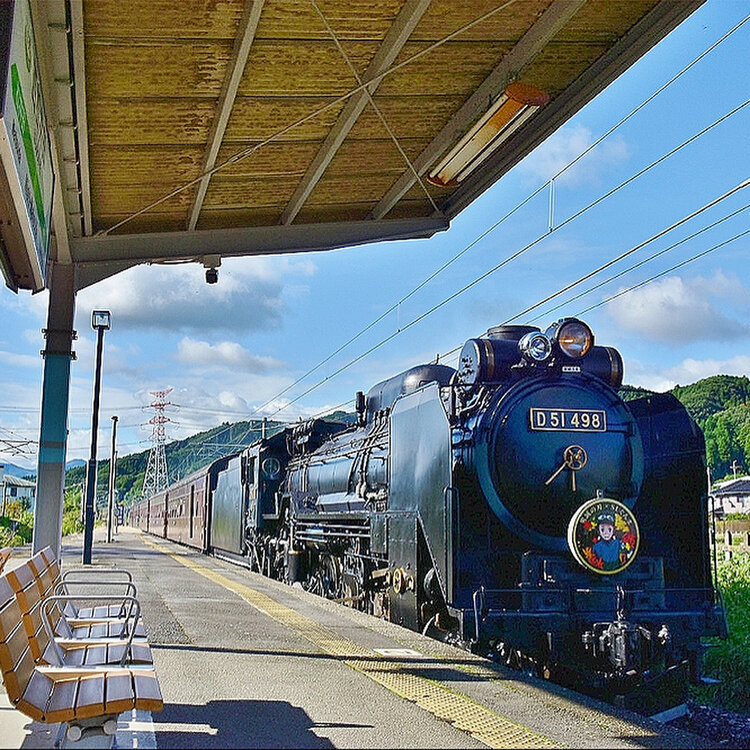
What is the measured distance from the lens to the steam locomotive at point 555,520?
6.84 meters

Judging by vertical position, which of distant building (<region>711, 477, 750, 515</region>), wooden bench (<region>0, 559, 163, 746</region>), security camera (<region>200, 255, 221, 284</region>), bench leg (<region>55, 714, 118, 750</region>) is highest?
security camera (<region>200, 255, 221, 284</region>)

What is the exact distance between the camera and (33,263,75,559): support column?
26.3 feet

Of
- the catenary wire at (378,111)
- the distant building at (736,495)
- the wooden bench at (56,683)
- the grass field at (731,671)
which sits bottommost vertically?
the grass field at (731,671)

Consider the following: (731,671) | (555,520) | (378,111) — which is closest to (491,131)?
(378,111)

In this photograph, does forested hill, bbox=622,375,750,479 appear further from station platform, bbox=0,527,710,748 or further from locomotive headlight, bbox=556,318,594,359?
station platform, bbox=0,527,710,748

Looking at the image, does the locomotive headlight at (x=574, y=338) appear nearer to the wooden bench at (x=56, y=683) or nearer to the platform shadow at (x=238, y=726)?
the platform shadow at (x=238, y=726)

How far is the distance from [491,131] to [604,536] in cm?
328

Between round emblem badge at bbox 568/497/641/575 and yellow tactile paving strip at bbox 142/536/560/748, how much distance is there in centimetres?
173

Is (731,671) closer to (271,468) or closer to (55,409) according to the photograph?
(55,409)

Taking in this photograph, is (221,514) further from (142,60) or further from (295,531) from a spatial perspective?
(142,60)

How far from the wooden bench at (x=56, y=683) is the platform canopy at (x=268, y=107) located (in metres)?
1.88

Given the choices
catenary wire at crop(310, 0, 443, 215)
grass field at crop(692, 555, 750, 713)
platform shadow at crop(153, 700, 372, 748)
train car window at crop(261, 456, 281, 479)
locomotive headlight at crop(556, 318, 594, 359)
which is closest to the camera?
platform shadow at crop(153, 700, 372, 748)

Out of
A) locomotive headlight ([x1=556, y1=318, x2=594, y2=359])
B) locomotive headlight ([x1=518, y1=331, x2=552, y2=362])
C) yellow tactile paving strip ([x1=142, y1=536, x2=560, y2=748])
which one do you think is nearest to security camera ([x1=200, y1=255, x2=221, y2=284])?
locomotive headlight ([x1=518, y1=331, x2=552, y2=362])

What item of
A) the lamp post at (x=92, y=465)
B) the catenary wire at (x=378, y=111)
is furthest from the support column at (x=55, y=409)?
the lamp post at (x=92, y=465)
